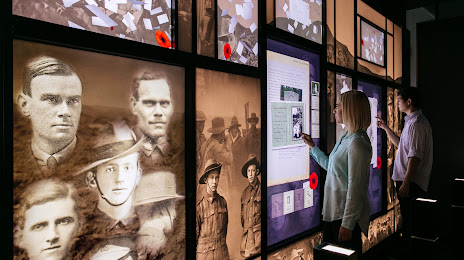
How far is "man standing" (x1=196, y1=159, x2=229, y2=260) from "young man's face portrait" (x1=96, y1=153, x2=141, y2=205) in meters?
0.46

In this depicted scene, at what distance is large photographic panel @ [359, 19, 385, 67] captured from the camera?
13.0 ft

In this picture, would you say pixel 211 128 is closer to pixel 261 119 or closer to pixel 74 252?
pixel 261 119

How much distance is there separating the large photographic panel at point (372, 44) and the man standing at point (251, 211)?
235cm

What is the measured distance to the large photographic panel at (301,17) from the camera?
8.70ft

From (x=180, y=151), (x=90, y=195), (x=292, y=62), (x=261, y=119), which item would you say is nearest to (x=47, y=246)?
(x=90, y=195)

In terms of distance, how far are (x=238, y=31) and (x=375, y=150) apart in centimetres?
281

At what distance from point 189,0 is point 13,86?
3.36ft

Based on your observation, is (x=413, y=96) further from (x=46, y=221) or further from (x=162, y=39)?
(x=46, y=221)

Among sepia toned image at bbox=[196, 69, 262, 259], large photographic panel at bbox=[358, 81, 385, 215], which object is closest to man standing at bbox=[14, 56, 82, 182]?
sepia toned image at bbox=[196, 69, 262, 259]

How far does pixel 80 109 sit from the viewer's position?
141cm

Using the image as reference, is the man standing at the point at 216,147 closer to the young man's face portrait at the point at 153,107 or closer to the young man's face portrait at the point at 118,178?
the young man's face portrait at the point at 153,107

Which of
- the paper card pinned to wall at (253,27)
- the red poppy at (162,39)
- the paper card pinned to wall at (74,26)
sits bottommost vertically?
the paper card pinned to wall at (74,26)

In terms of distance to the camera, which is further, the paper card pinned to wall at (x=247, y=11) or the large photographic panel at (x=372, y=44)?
the large photographic panel at (x=372, y=44)

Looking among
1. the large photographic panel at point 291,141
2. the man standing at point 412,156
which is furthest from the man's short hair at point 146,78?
the man standing at point 412,156
